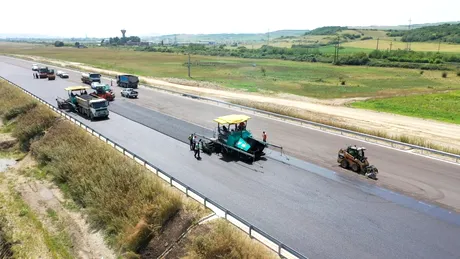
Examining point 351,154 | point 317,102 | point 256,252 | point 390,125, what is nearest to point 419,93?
point 317,102

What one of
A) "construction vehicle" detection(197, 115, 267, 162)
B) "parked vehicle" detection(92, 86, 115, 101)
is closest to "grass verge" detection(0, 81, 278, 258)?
"construction vehicle" detection(197, 115, 267, 162)

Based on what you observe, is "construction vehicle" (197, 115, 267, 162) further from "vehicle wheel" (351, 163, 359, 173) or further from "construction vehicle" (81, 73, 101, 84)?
"construction vehicle" (81, 73, 101, 84)

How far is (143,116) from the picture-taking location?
37219mm

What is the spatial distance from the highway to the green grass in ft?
70.0

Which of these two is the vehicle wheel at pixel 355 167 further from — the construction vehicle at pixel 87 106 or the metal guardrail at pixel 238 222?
the construction vehicle at pixel 87 106

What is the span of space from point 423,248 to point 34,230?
18176 millimetres

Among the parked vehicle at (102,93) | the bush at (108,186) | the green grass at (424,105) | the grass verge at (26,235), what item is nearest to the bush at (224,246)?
the bush at (108,186)

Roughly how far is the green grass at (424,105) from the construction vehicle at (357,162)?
2351 centimetres

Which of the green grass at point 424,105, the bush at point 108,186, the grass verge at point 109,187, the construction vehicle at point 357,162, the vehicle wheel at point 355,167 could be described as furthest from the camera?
the green grass at point 424,105

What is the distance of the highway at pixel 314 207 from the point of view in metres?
13.8

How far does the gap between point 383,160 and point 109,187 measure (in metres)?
16.8

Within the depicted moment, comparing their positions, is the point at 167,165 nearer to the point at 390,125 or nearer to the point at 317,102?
the point at 390,125

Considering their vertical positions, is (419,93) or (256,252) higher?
(256,252)

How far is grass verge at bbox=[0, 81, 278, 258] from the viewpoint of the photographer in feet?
51.5
